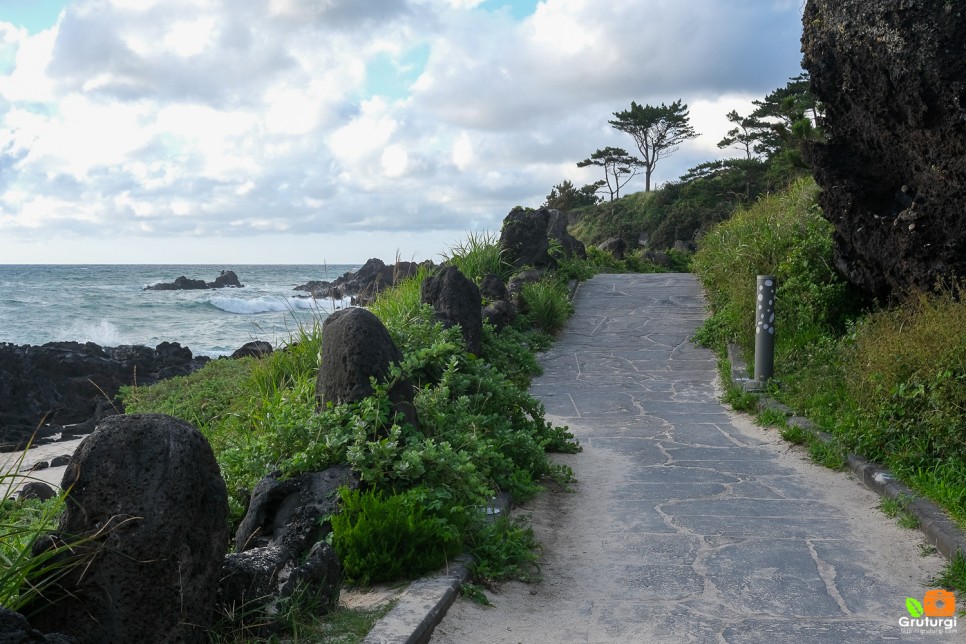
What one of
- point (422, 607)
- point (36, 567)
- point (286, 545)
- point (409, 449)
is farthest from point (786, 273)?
point (36, 567)

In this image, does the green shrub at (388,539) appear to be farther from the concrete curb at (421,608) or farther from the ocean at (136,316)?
the ocean at (136,316)

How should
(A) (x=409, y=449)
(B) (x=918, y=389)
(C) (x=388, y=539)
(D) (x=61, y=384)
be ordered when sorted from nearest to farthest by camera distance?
1. (C) (x=388, y=539)
2. (A) (x=409, y=449)
3. (B) (x=918, y=389)
4. (D) (x=61, y=384)

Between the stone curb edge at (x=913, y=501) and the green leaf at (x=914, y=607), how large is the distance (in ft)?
1.70

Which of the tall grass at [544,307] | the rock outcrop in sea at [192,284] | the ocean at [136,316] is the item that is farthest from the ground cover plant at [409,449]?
the rock outcrop in sea at [192,284]

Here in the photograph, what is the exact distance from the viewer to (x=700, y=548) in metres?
5.61

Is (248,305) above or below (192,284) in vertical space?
below

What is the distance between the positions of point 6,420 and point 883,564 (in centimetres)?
1657

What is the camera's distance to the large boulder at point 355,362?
6008 mm

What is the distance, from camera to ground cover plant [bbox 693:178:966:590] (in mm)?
6551

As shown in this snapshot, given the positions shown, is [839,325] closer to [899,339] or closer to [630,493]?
[899,339]

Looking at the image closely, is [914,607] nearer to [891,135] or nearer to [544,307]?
[891,135]

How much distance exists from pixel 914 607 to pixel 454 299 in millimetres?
6537

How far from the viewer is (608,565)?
5410mm

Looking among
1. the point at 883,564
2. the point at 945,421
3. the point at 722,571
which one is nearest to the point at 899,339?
the point at 945,421
